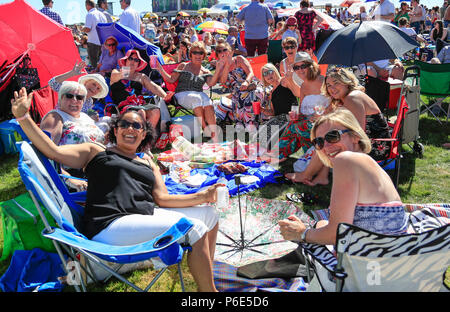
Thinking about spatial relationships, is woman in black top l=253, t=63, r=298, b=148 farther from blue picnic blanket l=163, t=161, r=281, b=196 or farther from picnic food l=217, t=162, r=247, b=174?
picnic food l=217, t=162, r=247, b=174

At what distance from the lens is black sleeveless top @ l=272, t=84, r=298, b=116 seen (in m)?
5.76

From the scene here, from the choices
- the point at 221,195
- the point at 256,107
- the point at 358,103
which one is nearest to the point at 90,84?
the point at 256,107

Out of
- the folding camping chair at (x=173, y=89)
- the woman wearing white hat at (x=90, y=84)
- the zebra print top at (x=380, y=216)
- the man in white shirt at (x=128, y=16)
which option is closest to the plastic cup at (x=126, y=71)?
the folding camping chair at (x=173, y=89)

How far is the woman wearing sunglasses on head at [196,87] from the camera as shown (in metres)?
6.38

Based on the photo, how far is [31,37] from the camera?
5.45m

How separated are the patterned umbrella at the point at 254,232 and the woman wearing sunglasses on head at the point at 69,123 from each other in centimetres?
147

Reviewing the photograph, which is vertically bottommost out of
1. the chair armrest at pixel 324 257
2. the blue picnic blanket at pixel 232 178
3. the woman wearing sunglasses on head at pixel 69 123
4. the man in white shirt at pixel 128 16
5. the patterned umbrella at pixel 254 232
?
the blue picnic blanket at pixel 232 178

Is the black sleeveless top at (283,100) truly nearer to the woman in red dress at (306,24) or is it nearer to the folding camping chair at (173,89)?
the folding camping chair at (173,89)

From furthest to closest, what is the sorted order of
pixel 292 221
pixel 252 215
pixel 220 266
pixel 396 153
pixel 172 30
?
pixel 172 30, pixel 396 153, pixel 252 215, pixel 220 266, pixel 292 221

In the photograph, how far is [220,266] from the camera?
9.42ft
